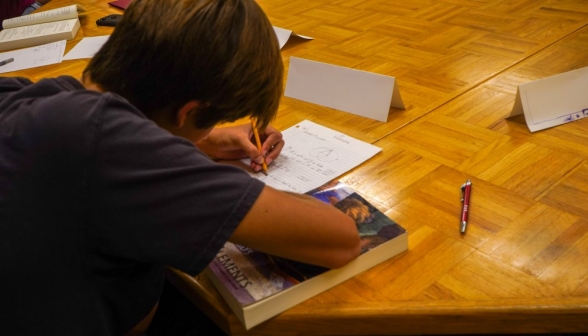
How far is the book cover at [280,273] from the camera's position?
0.74m

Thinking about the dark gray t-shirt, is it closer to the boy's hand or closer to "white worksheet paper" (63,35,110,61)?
the boy's hand

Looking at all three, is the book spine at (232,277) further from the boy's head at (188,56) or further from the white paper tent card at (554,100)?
the white paper tent card at (554,100)

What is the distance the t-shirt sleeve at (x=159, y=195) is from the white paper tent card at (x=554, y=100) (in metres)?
0.70

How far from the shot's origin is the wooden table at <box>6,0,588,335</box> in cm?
74

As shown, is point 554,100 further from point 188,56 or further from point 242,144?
point 188,56

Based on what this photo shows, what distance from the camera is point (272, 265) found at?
79 centimetres

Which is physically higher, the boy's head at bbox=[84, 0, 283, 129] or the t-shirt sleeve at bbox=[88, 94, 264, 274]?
the boy's head at bbox=[84, 0, 283, 129]

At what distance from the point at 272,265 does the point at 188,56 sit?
30 centimetres

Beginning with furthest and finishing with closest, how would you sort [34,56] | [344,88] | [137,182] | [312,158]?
[34,56] < [344,88] < [312,158] < [137,182]

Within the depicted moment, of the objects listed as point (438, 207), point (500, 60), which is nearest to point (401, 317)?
point (438, 207)

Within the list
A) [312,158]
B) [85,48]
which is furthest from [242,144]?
[85,48]

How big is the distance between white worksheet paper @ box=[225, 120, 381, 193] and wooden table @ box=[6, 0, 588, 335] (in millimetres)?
32

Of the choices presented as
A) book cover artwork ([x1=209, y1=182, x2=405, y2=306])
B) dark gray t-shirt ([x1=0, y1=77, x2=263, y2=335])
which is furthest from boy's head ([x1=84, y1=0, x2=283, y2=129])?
book cover artwork ([x1=209, y1=182, x2=405, y2=306])

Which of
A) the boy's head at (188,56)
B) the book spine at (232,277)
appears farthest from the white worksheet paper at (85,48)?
the book spine at (232,277)
